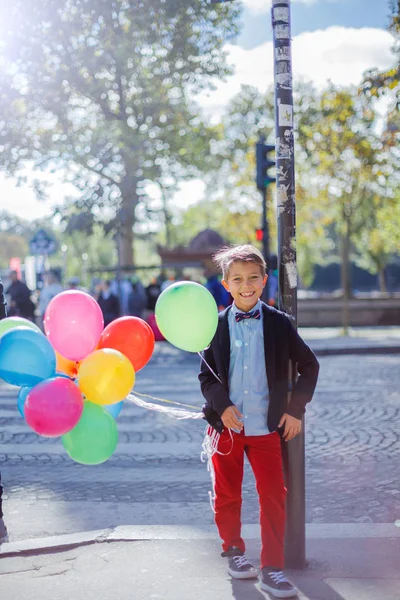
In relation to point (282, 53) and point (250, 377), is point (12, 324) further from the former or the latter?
point (282, 53)

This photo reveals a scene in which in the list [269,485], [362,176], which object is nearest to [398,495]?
[269,485]

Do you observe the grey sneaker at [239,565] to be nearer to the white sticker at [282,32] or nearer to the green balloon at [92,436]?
the green balloon at [92,436]

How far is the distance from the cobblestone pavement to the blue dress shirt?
56.8 inches

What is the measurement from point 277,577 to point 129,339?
125 cm

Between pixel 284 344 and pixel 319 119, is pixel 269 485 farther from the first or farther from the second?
pixel 319 119

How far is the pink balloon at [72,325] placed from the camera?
3.49 m

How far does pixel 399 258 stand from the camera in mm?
82375

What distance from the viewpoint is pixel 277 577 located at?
3.45m

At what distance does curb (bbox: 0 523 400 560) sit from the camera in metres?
4.16

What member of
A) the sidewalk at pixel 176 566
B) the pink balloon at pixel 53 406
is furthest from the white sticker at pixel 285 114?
the sidewalk at pixel 176 566

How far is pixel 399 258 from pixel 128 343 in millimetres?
81671

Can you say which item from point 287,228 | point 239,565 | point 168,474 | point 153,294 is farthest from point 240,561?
point 153,294

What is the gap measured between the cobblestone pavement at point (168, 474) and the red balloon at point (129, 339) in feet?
4.74

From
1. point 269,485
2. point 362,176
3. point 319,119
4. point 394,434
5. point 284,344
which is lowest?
point 394,434
